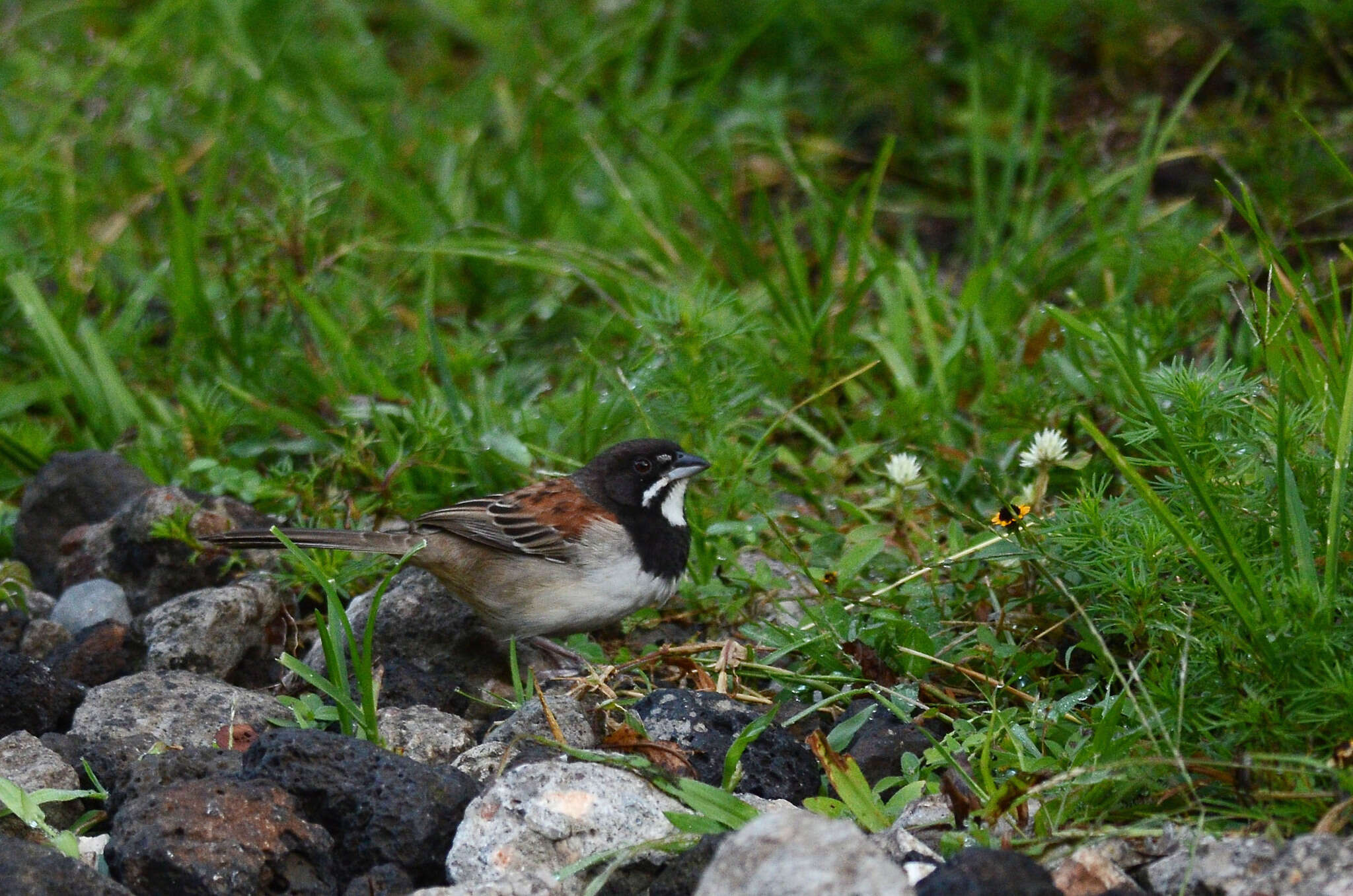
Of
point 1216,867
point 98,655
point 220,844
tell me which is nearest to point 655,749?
point 220,844

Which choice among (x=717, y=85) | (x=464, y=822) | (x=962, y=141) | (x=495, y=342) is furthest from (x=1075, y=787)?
(x=717, y=85)

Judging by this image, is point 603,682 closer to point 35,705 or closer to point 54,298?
point 35,705

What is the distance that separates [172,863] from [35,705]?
111 centimetres

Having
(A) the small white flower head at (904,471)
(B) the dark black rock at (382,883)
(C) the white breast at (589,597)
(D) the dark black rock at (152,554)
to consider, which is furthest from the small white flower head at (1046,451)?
(D) the dark black rock at (152,554)

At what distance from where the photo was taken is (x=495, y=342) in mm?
6367

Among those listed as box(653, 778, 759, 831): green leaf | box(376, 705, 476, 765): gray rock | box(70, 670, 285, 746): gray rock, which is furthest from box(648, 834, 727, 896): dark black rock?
box(70, 670, 285, 746): gray rock

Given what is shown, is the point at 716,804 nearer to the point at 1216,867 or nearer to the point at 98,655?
the point at 1216,867

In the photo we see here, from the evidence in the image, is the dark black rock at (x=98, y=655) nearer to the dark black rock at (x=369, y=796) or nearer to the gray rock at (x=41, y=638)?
the gray rock at (x=41, y=638)

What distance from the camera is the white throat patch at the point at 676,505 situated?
16.4ft

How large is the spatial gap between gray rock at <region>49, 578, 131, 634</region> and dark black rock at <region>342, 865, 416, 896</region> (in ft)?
6.46

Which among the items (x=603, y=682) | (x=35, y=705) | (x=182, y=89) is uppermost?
(x=182, y=89)

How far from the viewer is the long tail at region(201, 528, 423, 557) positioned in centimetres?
480

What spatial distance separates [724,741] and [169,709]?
157 cm

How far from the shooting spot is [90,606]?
4.89 meters
